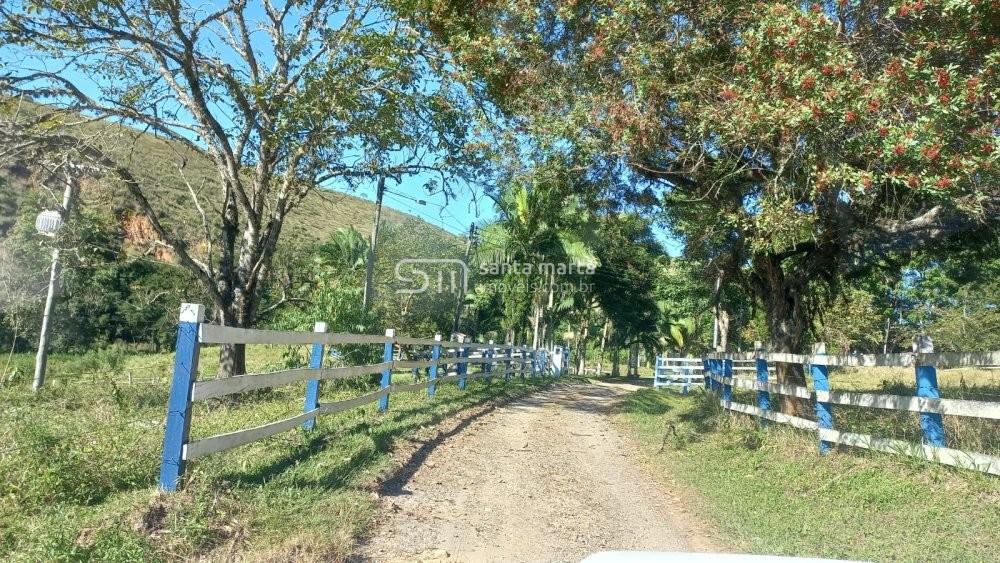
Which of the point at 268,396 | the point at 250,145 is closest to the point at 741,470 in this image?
the point at 268,396

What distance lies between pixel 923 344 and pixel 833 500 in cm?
163

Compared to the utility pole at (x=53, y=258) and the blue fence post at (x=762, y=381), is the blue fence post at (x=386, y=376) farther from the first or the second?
the utility pole at (x=53, y=258)

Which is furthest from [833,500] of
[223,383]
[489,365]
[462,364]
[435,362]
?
[489,365]

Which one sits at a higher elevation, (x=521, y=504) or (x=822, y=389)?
(x=822, y=389)

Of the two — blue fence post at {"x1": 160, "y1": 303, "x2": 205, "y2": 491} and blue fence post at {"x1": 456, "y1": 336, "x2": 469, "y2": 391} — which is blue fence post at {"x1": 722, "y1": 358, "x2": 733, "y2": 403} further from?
blue fence post at {"x1": 160, "y1": 303, "x2": 205, "y2": 491}

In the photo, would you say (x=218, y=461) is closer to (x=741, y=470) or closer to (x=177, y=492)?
(x=177, y=492)

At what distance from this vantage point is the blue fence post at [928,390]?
624 cm

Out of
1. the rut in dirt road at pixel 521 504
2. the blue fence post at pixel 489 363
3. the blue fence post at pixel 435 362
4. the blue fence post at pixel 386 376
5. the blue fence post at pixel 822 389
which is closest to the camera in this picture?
the rut in dirt road at pixel 521 504

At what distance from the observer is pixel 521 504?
20.5 ft

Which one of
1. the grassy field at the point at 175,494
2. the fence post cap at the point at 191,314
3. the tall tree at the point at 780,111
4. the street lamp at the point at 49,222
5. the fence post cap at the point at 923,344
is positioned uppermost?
the tall tree at the point at 780,111

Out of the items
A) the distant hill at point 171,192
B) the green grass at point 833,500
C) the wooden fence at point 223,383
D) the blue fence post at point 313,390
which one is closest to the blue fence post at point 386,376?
the wooden fence at point 223,383

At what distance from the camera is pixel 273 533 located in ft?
14.9

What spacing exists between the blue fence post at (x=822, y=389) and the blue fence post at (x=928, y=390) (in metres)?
1.31

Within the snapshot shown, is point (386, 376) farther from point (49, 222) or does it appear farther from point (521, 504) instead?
point (49, 222)
